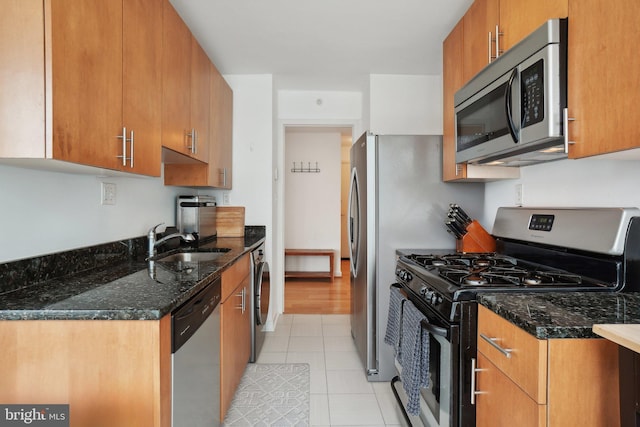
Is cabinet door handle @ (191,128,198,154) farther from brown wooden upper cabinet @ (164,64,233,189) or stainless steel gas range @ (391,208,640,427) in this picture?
→ stainless steel gas range @ (391,208,640,427)

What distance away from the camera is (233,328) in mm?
2072

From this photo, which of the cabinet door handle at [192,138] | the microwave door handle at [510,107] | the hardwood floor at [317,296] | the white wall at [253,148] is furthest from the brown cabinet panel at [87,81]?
the hardwood floor at [317,296]

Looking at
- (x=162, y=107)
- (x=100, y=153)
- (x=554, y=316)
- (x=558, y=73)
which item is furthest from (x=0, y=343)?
(x=558, y=73)

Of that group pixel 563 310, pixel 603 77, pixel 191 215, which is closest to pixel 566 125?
pixel 603 77

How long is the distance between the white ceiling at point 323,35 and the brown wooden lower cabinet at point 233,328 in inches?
63.8

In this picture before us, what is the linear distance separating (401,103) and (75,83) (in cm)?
284

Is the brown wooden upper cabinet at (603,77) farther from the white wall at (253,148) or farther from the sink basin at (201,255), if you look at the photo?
the white wall at (253,148)

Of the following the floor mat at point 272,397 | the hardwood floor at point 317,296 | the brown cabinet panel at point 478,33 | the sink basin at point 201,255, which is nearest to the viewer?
the brown cabinet panel at point 478,33

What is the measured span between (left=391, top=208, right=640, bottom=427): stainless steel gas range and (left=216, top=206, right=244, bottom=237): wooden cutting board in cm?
184

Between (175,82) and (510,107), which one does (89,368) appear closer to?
(175,82)

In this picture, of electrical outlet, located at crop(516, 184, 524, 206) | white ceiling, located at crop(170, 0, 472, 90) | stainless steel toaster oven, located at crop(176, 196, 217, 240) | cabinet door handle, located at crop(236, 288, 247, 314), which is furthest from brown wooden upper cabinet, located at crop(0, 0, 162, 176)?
electrical outlet, located at crop(516, 184, 524, 206)

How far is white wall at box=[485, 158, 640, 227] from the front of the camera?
55.1 inches

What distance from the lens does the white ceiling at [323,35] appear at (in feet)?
7.42

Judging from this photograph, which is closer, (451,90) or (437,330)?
(437,330)
